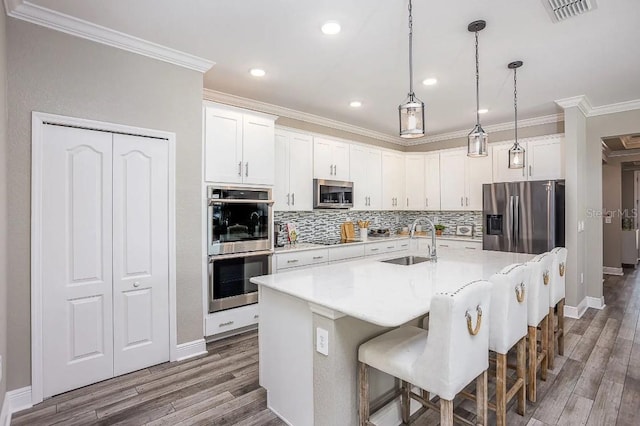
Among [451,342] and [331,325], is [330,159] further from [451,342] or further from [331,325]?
[451,342]

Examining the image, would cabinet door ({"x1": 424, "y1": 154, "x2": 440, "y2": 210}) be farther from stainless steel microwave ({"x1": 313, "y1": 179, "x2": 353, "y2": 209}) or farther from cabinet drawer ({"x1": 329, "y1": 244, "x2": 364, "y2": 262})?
cabinet drawer ({"x1": 329, "y1": 244, "x2": 364, "y2": 262})

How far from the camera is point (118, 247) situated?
273 centimetres

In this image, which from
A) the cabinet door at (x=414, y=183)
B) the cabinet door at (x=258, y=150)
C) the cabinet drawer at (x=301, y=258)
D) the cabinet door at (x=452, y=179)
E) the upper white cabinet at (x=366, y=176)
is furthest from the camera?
the cabinet door at (x=414, y=183)

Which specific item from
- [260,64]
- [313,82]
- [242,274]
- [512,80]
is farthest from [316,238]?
[512,80]

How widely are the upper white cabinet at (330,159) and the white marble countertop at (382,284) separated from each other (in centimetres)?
200

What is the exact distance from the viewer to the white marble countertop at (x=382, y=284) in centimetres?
166

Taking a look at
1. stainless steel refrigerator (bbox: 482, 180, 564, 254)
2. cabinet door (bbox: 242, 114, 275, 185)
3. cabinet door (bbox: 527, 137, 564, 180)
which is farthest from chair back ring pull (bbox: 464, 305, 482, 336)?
cabinet door (bbox: 527, 137, 564, 180)

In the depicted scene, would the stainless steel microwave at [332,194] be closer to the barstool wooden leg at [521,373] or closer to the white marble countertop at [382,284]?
the white marble countertop at [382,284]

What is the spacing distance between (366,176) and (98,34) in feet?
12.5

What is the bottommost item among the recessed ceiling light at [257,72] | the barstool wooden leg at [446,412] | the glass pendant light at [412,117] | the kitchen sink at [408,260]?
the barstool wooden leg at [446,412]

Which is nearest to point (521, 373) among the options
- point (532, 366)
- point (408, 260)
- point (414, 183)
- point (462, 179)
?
point (532, 366)

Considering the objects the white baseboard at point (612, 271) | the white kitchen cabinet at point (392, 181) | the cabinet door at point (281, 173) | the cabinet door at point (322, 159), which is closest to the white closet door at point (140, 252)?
the cabinet door at point (281, 173)

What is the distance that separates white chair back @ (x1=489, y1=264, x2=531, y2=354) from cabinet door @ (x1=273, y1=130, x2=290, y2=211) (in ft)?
9.18

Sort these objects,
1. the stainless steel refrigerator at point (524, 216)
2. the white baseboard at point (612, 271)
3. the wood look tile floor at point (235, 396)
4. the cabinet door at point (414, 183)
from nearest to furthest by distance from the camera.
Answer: the wood look tile floor at point (235, 396)
the stainless steel refrigerator at point (524, 216)
the cabinet door at point (414, 183)
the white baseboard at point (612, 271)
